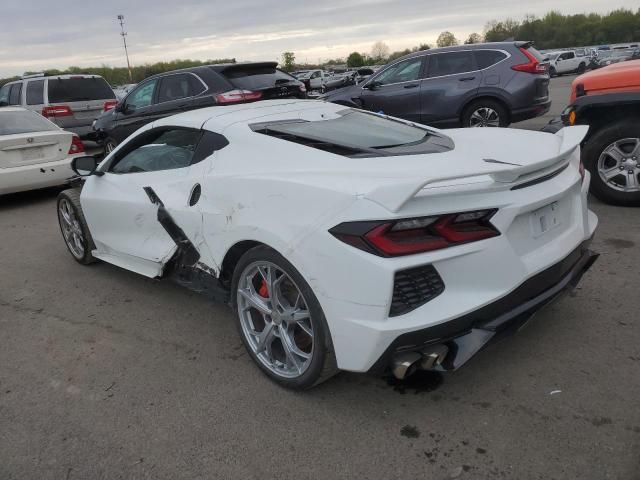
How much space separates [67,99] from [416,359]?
38.2ft

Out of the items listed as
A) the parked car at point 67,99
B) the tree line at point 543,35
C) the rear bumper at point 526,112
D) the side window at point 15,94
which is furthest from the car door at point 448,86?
the tree line at point 543,35

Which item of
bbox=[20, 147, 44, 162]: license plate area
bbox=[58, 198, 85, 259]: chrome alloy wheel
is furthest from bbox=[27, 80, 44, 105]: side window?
bbox=[58, 198, 85, 259]: chrome alloy wheel

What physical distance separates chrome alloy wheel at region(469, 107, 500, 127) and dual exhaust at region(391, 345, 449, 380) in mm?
7197

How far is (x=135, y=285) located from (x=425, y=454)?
3.07 m

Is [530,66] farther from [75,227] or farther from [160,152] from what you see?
[75,227]

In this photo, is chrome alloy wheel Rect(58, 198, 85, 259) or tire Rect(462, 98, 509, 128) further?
tire Rect(462, 98, 509, 128)

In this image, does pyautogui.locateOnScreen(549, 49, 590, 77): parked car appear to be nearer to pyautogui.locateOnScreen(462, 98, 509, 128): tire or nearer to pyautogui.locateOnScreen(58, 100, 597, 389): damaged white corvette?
pyautogui.locateOnScreen(462, 98, 509, 128): tire

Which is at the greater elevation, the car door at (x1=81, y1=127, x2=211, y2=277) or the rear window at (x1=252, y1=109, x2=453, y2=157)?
the rear window at (x1=252, y1=109, x2=453, y2=157)

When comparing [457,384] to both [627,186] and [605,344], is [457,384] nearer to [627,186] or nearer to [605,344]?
[605,344]

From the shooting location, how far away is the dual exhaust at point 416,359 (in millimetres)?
2428

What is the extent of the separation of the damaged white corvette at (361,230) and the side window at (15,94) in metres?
10.4

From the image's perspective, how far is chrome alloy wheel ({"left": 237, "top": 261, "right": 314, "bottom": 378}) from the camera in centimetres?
283

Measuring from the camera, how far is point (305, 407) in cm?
280

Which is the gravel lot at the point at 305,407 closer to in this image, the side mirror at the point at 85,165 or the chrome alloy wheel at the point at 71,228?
the chrome alloy wheel at the point at 71,228
